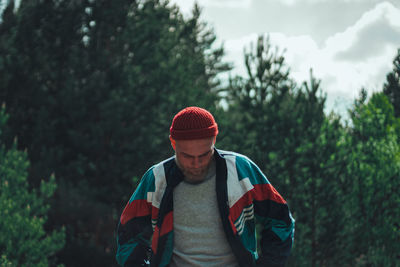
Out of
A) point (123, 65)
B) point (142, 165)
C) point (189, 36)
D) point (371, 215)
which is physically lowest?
point (371, 215)

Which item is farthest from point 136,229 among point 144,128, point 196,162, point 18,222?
point 144,128

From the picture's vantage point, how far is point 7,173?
20.6ft

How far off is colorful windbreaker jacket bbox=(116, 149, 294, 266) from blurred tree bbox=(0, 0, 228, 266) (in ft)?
27.4

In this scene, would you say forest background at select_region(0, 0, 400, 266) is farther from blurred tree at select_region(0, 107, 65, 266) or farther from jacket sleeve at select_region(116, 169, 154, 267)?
jacket sleeve at select_region(116, 169, 154, 267)

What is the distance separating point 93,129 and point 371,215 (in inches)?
263

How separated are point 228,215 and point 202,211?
123 mm

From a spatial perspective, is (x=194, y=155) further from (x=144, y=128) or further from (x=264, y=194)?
(x=144, y=128)

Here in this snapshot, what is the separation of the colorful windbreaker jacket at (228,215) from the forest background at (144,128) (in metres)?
5.41

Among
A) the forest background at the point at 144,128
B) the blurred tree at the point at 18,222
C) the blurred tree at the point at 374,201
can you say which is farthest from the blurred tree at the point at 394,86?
the blurred tree at the point at 18,222

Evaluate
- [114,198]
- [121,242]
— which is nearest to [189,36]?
[114,198]

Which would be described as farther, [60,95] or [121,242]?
[60,95]

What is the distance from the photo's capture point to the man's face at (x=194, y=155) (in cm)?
191

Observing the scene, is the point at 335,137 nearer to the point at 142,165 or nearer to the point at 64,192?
the point at 142,165

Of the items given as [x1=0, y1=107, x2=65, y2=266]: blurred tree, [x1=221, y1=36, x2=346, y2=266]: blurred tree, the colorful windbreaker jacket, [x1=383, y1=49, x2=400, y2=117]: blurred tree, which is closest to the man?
the colorful windbreaker jacket
